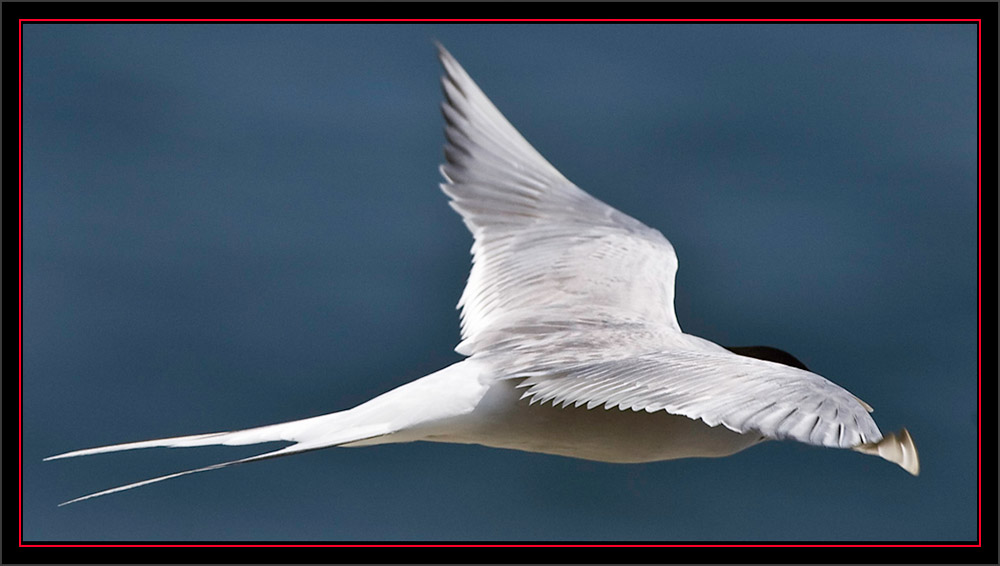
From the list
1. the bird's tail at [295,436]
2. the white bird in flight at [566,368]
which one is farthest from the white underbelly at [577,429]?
the bird's tail at [295,436]

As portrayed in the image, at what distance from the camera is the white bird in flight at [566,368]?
2.94 meters

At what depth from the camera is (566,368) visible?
3.36 metres

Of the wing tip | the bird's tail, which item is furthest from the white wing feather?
the bird's tail

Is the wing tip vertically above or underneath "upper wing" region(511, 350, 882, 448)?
underneath

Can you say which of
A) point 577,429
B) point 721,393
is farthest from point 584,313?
point 721,393

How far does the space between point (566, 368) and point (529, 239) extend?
1.52 m

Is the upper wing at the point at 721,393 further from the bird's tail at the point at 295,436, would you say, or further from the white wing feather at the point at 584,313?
the bird's tail at the point at 295,436

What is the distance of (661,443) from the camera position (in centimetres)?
346

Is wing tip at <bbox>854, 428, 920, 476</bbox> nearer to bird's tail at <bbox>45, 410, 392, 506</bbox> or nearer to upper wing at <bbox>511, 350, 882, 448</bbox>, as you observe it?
upper wing at <bbox>511, 350, 882, 448</bbox>

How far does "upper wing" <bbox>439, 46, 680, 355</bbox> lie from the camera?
Answer: 4.34m

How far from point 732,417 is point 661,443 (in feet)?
2.28

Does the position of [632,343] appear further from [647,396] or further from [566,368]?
[647,396]

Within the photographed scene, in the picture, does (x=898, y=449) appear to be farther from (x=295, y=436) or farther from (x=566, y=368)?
(x=295, y=436)

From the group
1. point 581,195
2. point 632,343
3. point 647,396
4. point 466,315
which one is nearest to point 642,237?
point 581,195
